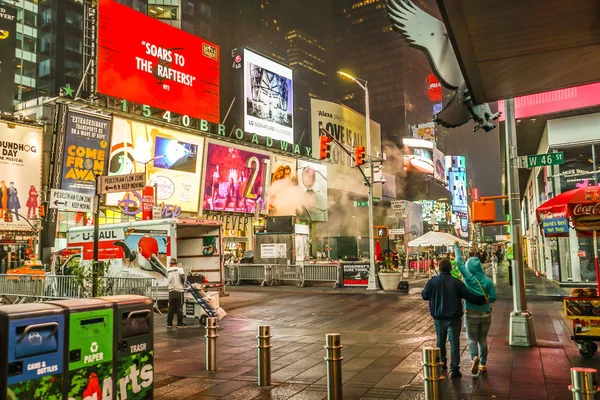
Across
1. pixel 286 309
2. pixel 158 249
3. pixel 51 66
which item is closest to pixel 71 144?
pixel 158 249

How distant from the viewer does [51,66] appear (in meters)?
62.6

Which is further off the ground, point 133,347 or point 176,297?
point 133,347

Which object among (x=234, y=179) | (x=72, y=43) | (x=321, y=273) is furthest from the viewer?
(x=72, y=43)

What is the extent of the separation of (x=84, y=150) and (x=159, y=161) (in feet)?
21.0

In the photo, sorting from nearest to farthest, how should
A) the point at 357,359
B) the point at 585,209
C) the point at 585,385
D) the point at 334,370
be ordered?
the point at 585,385 → the point at 334,370 → the point at 357,359 → the point at 585,209

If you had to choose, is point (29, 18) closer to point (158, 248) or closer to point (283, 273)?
point (283, 273)

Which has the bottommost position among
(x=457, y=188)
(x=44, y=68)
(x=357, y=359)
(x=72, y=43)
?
(x=357, y=359)

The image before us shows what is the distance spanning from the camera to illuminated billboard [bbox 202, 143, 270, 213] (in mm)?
43938

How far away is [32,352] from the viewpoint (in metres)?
4.33

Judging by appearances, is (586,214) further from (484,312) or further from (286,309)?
(286,309)

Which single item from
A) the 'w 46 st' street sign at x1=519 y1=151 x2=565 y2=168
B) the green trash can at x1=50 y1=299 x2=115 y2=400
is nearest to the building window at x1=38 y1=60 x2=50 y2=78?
the 'w 46 st' street sign at x1=519 y1=151 x2=565 y2=168

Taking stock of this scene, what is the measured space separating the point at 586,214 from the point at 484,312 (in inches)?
136

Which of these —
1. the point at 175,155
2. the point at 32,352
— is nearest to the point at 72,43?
the point at 175,155

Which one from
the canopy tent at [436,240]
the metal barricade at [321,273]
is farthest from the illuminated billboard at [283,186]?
the canopy tent at [436,240]
